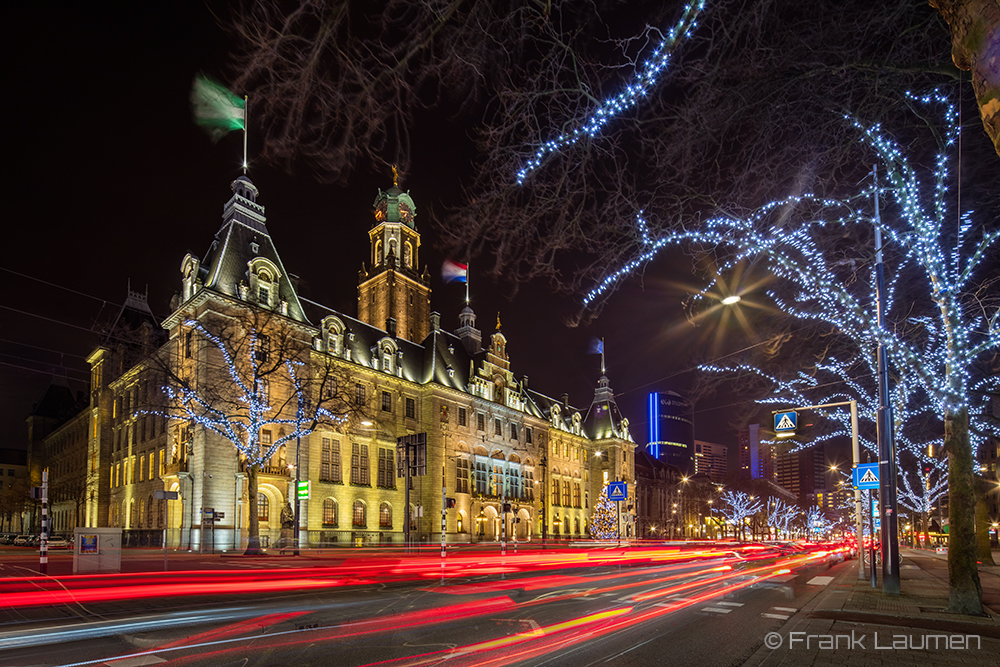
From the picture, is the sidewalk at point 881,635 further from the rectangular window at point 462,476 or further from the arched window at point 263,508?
the rectangular window at point 462,476

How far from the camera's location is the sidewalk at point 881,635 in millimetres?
7734

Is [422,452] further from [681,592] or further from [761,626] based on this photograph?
[761,626]

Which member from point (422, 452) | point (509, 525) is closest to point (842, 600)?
point (422, 452)

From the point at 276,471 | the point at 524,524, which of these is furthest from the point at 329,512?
the point at 524,524

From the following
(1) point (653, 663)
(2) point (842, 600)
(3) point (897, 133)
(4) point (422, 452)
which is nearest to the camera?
(1) point (653, 663)

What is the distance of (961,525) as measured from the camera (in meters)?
12.4

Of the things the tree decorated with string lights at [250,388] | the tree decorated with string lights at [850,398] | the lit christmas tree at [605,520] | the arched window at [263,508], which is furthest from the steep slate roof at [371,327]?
the tree decorated with string lights at [850,398]

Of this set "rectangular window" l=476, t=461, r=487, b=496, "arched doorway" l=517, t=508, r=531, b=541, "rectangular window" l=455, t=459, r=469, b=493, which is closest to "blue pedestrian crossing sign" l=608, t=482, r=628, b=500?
"rectangular window" l=455, t=459, r=469, b=493

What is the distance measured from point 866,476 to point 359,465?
131 ft

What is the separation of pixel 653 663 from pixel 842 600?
8742 mm

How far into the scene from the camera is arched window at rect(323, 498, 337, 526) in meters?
47.4

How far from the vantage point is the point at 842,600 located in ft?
45.6

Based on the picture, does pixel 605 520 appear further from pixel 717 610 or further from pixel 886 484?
pixel 717 610

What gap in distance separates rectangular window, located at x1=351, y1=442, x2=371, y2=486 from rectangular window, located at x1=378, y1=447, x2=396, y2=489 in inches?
57.3
